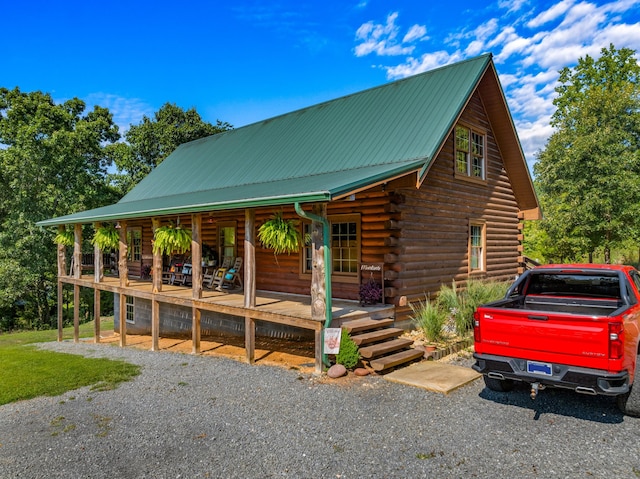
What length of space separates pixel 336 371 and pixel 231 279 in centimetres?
644

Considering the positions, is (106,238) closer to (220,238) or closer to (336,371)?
(220,238)

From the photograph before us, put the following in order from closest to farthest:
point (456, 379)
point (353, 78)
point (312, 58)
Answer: point (456, 379)
point (312, 58)
point (353, 78)

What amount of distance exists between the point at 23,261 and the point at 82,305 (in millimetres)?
7678

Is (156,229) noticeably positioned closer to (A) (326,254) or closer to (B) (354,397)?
(A) (326,254)

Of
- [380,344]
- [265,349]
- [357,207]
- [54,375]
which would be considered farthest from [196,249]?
[380,344]

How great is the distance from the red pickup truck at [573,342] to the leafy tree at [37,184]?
2548cm

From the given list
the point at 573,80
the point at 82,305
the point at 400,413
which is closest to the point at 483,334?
the point at 400,413

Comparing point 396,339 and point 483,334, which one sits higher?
point 483,334

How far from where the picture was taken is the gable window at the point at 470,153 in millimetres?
12352

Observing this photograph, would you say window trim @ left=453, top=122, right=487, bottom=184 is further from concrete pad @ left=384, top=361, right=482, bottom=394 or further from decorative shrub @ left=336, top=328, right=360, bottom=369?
decorative shrub @ left=336, top=328, right=360, bottom=369

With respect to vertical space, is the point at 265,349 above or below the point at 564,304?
below

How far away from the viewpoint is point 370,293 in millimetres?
9891

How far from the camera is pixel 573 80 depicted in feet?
108

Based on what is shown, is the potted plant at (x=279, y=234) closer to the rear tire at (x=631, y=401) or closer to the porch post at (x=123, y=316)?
the rear tire at (x=631, y=401)
